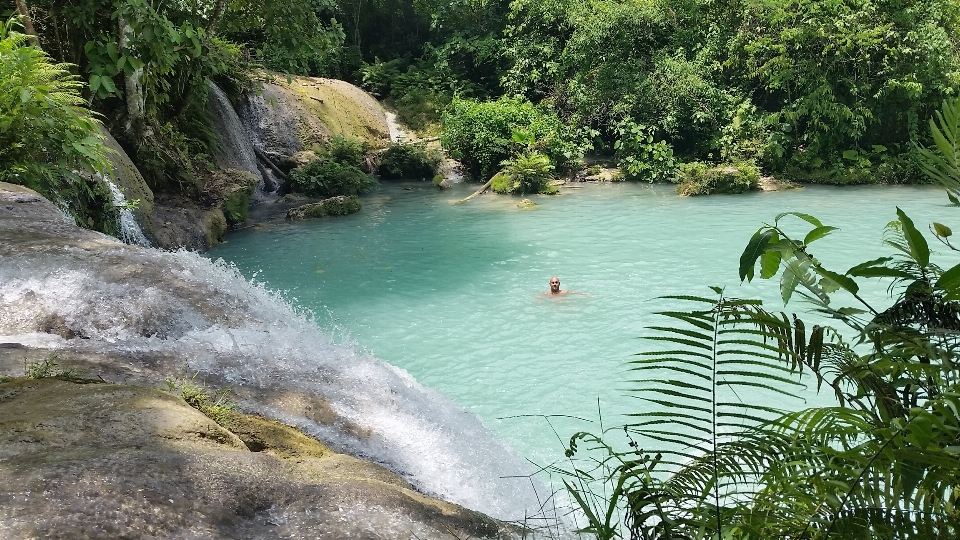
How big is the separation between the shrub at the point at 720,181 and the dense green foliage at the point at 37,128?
1275cm

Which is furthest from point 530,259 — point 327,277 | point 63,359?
point 63,359

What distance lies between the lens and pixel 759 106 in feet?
62.3

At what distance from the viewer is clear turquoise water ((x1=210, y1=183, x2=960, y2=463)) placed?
6.41 m

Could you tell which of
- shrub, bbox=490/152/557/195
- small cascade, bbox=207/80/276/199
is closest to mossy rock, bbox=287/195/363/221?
small cascade, bbox=207/80/276/199

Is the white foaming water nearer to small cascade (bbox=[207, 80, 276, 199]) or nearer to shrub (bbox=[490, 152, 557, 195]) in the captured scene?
small cascade (bbox=[207, 80, 276, 199])

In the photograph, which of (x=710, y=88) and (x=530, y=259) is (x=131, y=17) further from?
(x=710, y=88)

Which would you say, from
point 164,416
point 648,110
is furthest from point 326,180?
point 164,416

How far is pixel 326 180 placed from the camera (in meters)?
16.1

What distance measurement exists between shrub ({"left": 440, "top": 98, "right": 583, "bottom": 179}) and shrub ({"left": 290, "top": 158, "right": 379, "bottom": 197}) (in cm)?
351

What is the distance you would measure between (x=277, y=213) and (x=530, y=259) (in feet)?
20.8

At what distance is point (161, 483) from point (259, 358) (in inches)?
89.7

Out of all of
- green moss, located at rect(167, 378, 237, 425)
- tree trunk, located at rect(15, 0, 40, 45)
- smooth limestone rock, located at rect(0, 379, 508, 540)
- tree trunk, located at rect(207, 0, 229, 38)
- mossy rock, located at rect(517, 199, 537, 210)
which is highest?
tree trunk, located at rect(207, 0, 229, 38)

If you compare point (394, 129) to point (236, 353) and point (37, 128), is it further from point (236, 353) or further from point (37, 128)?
point (236, 353)

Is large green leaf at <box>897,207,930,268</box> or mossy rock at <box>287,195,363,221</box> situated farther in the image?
mossy rock at <box>287,195,363,221</box>
